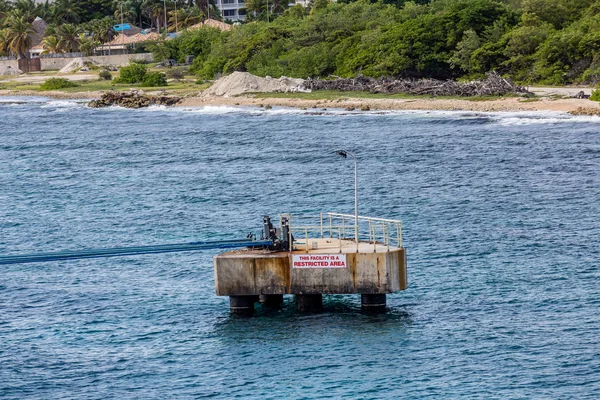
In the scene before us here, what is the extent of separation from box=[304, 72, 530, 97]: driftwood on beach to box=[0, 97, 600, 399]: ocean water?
18.6m

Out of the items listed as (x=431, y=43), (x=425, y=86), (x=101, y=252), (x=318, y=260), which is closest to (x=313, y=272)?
(x=318, y=260)

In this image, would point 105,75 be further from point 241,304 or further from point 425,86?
point 241,304

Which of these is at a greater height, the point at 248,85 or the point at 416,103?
the point at 248,85

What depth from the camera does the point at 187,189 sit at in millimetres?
81250

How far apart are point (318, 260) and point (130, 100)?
11390 centimetres

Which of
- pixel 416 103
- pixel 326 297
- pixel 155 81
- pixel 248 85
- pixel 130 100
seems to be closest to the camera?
pixel 326 297

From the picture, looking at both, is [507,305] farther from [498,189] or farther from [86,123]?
[86,123]

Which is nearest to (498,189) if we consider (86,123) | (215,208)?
(215,208)

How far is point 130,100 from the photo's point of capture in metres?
154

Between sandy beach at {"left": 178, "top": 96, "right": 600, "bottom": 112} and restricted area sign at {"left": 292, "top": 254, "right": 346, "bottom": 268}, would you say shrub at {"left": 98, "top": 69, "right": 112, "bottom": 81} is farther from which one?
restricted area sign at {"left": 292, "top": 254, "right": 346, "bottom": 268}

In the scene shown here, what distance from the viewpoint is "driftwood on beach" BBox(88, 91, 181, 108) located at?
15100 cm

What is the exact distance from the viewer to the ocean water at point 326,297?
129 ft

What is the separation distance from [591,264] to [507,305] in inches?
308

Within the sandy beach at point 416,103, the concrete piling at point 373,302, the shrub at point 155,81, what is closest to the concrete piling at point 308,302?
the concrete piling at point 373,302
